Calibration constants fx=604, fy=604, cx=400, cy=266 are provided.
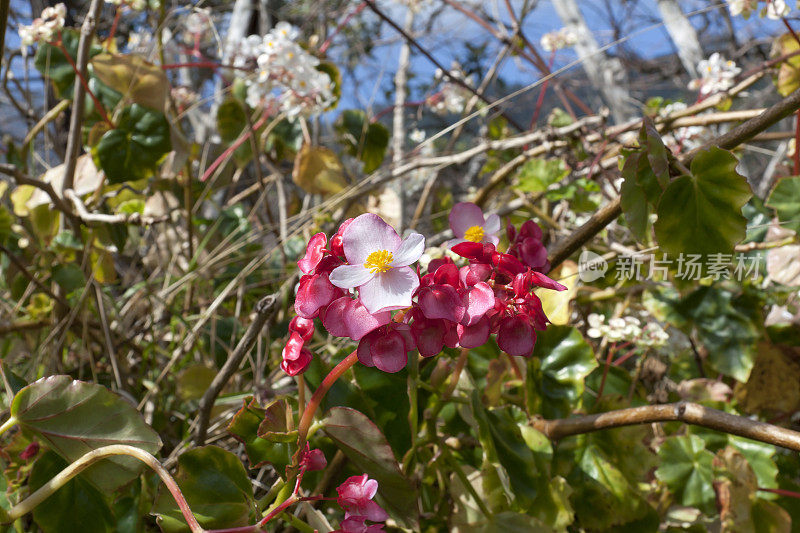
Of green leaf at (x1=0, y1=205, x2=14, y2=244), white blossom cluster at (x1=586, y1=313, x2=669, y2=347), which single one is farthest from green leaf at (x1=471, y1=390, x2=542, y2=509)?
green leaf at (x1=0, y1=205, x2=14, y2=244)

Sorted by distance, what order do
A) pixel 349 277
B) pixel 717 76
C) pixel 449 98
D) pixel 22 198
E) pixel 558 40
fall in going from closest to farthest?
1. pixel 349 277
2. pixel 22 198
3. pixel 717 76
4. pixel 558 40
5. pixel 449 98

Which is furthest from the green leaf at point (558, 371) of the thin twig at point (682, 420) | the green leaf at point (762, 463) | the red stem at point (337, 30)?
the red stem at point (337, 30)

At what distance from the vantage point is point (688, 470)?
749mm

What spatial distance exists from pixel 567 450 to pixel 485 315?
1.25ft

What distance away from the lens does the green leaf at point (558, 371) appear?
2.15 feet

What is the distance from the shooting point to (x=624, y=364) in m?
1.29

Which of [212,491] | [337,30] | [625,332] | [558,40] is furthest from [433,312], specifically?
[558,40]

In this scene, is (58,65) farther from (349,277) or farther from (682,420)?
(682,420)

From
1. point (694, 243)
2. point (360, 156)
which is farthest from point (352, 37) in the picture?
point (694, 243)

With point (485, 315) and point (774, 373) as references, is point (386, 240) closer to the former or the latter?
point (485, 315)

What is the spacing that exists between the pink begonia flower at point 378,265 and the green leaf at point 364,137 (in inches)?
39.2

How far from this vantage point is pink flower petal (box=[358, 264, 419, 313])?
0.32 meters

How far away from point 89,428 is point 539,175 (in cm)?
76

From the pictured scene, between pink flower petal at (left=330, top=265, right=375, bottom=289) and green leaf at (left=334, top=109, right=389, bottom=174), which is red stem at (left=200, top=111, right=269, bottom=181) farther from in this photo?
pink flower petal at (left=330, top=265, right=375, bottom=289)
